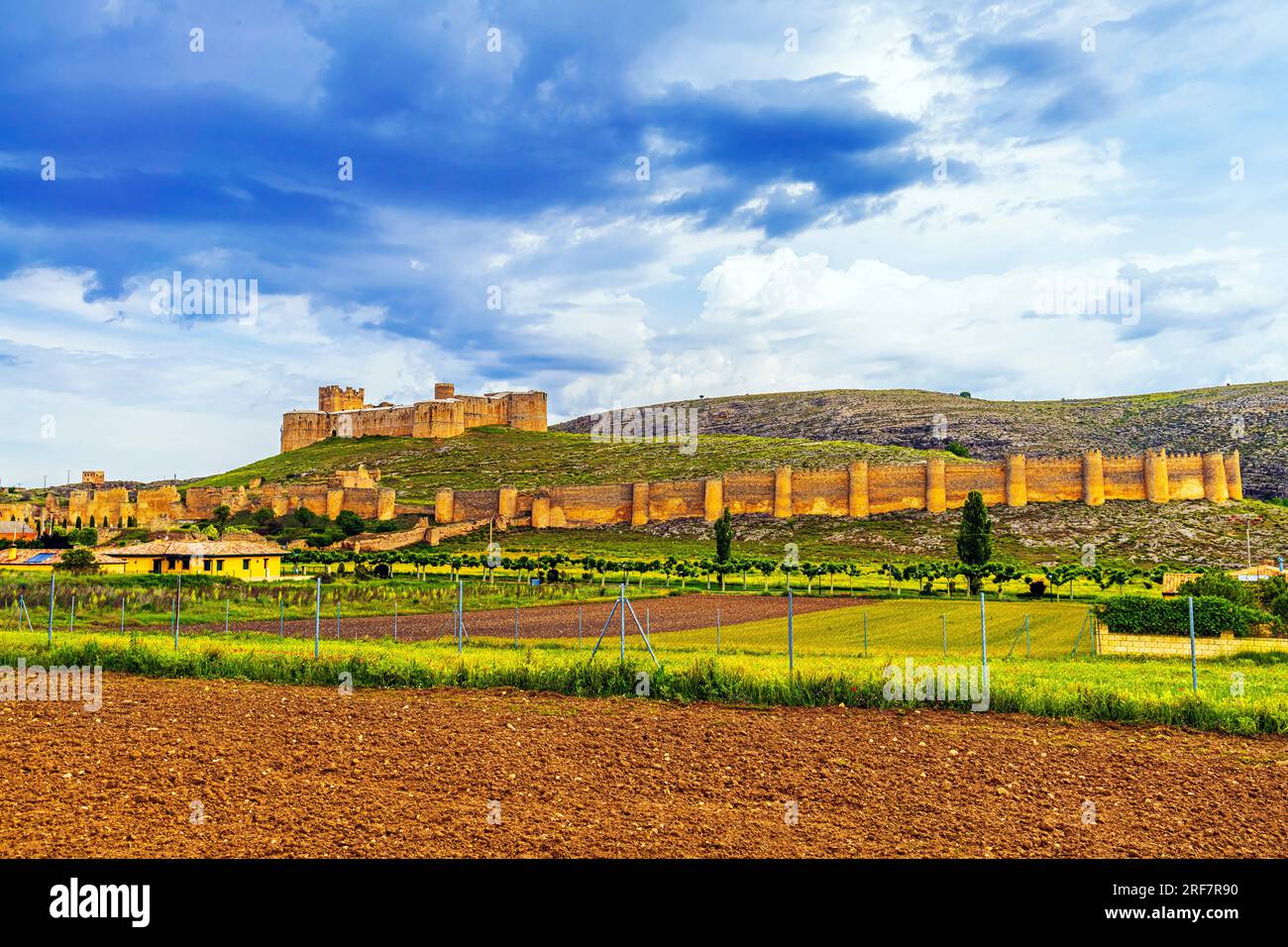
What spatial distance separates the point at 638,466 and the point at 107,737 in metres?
81.4

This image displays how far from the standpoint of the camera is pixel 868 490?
68.6 m

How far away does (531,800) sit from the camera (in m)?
7.73

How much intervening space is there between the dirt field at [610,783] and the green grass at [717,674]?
57cm

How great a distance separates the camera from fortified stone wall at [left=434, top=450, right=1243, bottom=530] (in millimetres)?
63562

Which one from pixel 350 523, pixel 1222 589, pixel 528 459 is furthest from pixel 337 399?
pixel 1222 589

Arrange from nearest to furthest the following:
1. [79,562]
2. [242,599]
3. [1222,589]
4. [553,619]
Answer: [1222,589], [553,619], [242,599], [79,562]

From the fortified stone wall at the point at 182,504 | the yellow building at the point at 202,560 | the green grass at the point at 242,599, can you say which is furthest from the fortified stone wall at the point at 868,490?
the green grass at the point at 242,599

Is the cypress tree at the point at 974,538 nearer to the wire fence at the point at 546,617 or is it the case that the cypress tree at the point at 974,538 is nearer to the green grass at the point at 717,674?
the wire fence at the point at 546,617

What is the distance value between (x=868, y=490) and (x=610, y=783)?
62388mm

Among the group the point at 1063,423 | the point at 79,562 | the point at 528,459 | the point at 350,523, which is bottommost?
the point at 79,562

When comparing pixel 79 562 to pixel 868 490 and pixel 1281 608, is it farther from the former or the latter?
pixel 868 490

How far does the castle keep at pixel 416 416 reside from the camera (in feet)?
400
